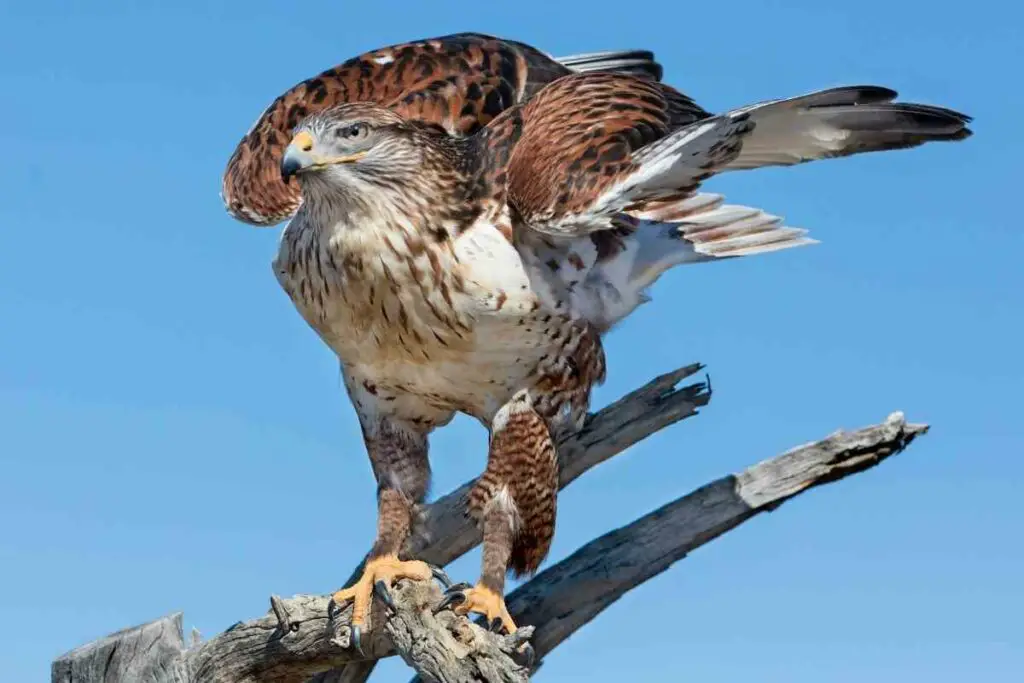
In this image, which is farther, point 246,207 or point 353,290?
point 246,207

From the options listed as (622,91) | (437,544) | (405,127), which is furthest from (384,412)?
(622,91)

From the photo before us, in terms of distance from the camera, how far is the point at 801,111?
20.9 ft

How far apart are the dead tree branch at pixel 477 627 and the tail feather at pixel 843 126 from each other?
1.16 m

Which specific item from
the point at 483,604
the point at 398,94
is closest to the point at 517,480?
the point at 483,604

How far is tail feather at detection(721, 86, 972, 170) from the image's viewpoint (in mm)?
6320

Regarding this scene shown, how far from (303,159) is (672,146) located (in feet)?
4.63

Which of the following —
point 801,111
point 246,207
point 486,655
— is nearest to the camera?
point 486,655

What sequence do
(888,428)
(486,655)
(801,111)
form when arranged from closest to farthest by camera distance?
(486,655)
(801,111)
(888,428)

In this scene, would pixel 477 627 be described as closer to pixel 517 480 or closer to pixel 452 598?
pixel 452 598

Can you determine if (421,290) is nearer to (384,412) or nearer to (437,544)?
(384,412)

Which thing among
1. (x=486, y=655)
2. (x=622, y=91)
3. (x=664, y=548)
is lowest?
Result: (x=486, y=655)

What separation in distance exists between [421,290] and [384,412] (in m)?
0.85

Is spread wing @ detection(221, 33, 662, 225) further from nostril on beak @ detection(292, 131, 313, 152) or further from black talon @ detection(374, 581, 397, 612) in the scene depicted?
black talon @ detection(374, 581, 397, 612)

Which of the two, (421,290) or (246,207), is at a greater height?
(246,207)
